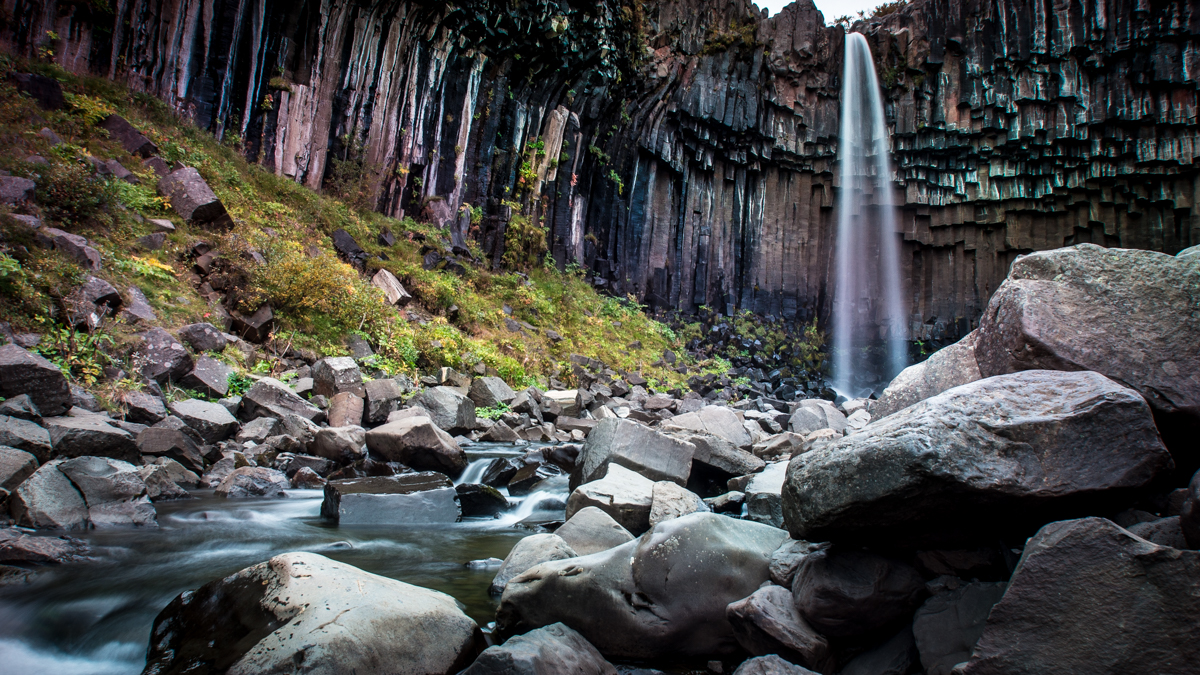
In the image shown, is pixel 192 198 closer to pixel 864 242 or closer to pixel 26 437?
pixel 26 437

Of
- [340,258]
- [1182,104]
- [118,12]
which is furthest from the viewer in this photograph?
[1182,104]

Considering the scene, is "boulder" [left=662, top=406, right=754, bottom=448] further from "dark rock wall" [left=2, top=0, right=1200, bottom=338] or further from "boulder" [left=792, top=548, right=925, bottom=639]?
"dark rock wall" [left=2, top=0, right=1200, bottom=338]

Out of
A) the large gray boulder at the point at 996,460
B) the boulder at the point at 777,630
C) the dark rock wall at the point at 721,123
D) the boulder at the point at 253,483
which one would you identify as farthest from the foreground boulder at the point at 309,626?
the dark rock wall at the point at 721,123

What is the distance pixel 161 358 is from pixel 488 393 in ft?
17.1

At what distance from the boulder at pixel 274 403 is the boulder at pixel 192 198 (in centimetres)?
489

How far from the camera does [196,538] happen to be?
4512mm

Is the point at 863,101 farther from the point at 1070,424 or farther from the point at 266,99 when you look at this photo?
the point at 1070,424

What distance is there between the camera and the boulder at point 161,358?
23.1 feet

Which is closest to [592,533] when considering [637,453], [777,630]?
[777,630]

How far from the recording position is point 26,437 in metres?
4.54

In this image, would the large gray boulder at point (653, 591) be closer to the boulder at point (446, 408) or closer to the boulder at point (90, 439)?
the boulder at point (90, 439)

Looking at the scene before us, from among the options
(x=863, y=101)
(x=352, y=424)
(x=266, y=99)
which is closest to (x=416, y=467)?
(x=352, y=424)

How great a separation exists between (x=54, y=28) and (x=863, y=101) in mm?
29319

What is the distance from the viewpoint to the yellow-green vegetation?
23.5 ft
